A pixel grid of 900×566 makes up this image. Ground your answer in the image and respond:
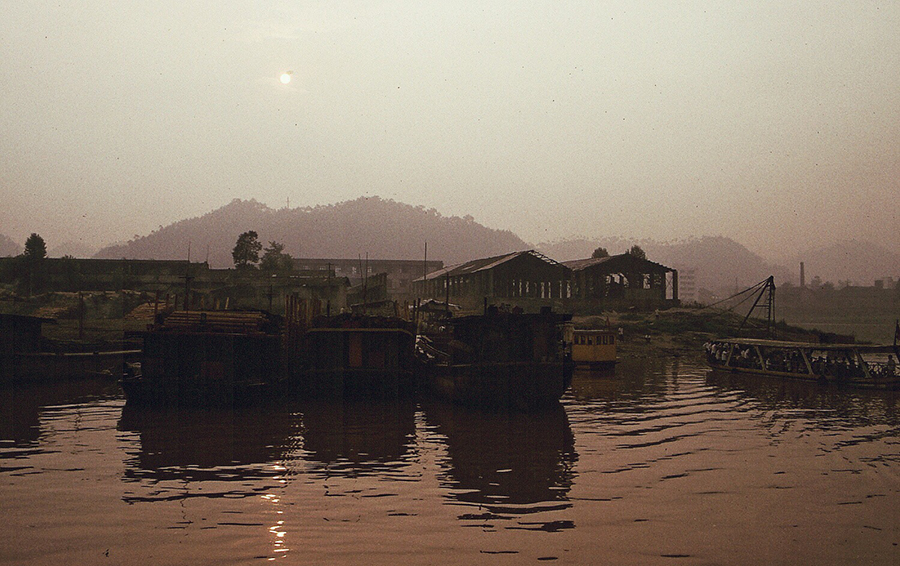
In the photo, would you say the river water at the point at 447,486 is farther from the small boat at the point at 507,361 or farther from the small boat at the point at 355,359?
the small boat at the point at 355,359

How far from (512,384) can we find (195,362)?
9.98 m

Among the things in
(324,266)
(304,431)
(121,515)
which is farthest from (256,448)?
(324,266)

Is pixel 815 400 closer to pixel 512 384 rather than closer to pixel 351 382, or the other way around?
pixel 512 384

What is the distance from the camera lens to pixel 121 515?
10.7m

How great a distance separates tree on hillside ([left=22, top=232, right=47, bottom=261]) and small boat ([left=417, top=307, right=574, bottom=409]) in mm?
48948

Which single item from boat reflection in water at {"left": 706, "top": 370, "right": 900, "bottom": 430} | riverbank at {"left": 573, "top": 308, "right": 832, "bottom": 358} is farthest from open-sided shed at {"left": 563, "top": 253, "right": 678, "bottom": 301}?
boat reflection in water at {"left": 706, "top": 370, "right": 900, "bottom": 430}

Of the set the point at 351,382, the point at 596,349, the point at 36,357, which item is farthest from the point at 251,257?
the point at 351,382

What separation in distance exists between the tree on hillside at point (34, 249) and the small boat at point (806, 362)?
174ft

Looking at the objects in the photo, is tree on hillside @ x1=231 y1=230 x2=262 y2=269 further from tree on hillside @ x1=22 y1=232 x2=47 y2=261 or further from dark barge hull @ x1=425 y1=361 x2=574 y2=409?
dark barge hull @ x1=425 y1=361 x2=574 y2=409

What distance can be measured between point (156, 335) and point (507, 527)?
15388 millimetres

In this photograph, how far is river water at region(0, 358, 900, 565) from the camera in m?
9.40

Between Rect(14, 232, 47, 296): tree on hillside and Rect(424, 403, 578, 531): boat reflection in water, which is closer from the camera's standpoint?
Rect(424, 403, 578, 531): boat reflection in water

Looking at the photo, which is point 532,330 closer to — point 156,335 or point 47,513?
point 156,335

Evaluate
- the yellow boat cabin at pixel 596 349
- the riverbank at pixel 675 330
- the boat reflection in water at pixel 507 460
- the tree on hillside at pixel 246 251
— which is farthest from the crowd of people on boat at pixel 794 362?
the tree on hillside at pixel 246 251
